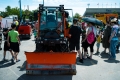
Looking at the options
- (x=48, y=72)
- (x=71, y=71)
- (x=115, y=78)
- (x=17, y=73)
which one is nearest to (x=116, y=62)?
(x=115, y=78)

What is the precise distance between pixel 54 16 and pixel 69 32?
1045 millimetres

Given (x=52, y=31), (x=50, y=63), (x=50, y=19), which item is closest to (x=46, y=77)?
(x=50, y=63)

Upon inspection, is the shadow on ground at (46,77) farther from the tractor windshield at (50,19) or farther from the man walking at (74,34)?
the tractor windshield at (50,19)

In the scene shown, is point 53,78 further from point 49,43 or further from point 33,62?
point 49,43

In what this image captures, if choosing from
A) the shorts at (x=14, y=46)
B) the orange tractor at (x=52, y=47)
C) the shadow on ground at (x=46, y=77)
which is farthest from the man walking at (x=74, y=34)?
the shorts at (x=14, y=46)

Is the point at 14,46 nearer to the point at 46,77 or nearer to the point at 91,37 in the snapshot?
the point at 46,77

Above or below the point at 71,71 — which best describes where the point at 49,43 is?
above

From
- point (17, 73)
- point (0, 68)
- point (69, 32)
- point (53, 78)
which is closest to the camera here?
A: point (53, 78)

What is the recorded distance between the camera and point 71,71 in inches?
271

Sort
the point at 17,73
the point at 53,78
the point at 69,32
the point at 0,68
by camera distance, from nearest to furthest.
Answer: the point at 53,78 → the point at 17,73 → the point at 0,68 → the point at 69,32

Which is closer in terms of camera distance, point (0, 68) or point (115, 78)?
point (115, 78)

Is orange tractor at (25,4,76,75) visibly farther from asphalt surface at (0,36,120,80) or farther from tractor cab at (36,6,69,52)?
asphalt surface at (0,36,120,80)

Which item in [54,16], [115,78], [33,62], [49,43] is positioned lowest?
[115,78]

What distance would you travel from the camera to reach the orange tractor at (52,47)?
688 cm
